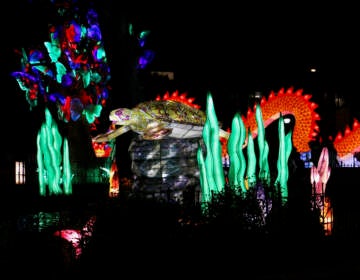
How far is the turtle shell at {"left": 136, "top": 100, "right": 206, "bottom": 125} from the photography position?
46.1 ft

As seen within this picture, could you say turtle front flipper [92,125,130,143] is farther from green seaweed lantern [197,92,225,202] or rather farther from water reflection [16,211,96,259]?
water reflection [16,211,96,259]

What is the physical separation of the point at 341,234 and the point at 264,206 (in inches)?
55.3

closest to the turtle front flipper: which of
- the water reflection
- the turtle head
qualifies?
the turtle head

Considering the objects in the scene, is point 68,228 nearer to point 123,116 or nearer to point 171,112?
point 123,116

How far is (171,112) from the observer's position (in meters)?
14.3

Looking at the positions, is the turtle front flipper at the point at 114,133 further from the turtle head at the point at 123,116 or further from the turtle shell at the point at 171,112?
the turtle shell at the point at 171,112

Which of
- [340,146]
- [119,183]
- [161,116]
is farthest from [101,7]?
[340,146]

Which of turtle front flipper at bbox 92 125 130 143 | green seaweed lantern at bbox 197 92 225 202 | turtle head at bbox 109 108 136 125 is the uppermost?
turtle head at bbox 109 108 136 125

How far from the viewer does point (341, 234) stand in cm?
959

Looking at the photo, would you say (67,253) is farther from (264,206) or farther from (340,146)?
(340,146)

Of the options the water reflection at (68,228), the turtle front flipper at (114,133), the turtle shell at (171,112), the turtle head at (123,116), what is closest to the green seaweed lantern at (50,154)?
the turtle front flipper at (114,133)

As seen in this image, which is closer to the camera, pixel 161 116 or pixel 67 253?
pixel 67 253

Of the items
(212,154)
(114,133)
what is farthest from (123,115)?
(212,154)

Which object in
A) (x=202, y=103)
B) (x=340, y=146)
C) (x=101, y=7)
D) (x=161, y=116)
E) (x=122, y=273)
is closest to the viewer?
(x=122, y=273)
